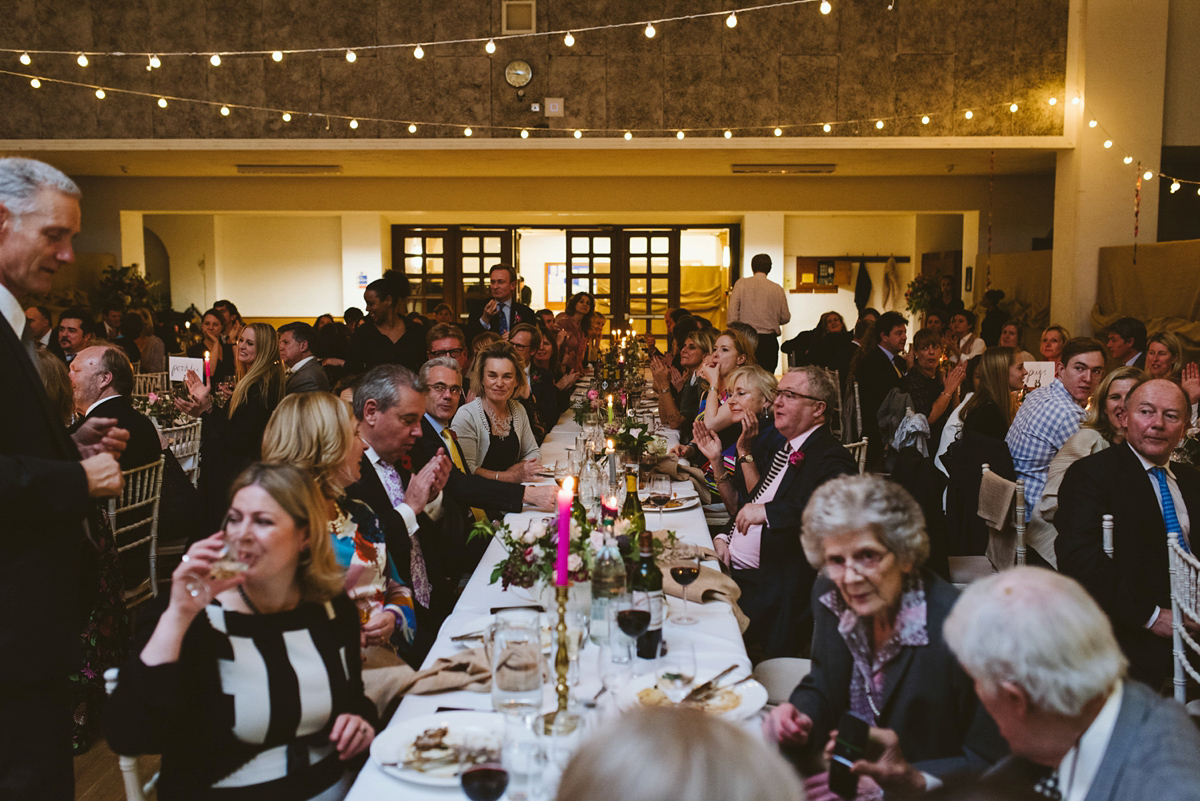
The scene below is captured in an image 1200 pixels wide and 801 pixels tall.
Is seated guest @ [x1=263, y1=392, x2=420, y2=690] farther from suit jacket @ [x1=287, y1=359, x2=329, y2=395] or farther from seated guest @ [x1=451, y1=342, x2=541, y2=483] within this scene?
suit jacket @ [x1=287, y1=359, x2=329, y2=395]

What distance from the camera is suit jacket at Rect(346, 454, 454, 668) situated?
2873mm

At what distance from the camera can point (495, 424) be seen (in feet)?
15.1

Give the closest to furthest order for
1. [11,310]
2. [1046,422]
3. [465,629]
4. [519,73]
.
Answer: [11,310]
[465,629]
[1046,422]
[519,73]

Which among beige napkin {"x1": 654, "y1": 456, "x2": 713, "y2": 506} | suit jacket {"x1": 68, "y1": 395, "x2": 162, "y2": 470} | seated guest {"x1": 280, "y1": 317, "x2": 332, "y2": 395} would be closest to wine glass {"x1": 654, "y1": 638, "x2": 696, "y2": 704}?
beige napkin {"x1": 654, "y1": 456, "x2": 713, "y2": 506}

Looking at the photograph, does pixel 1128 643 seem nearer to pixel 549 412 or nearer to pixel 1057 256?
pixel 549 412

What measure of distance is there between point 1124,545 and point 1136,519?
0.30ft

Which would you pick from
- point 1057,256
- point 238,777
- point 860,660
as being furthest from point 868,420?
point 238,777

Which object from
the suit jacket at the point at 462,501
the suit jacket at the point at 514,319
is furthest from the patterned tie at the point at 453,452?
the suit jacket at the point at 514,319

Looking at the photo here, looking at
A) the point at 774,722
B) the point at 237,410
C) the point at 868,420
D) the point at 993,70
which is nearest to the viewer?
the point at 774,722

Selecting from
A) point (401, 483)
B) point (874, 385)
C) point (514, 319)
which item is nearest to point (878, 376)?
point (874, 385)

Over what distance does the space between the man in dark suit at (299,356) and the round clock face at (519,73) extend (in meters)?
5.20

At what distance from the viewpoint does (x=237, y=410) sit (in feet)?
15.8

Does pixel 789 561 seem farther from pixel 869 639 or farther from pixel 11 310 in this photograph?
pixel 11 310

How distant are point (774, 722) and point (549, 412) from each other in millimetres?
4769
